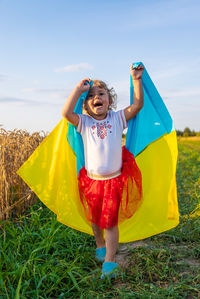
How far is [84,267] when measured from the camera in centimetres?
266

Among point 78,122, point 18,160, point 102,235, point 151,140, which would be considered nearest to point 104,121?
point 78,122

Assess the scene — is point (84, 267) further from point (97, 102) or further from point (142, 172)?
point (97, 102)

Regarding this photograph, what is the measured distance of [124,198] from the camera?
2.70 m

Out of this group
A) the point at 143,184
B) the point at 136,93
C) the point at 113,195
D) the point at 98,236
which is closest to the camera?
the point at 113,195

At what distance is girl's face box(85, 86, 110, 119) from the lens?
263 cm

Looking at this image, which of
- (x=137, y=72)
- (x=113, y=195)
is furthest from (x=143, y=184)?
(x=137, y=72)

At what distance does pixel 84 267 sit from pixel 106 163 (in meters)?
0.92

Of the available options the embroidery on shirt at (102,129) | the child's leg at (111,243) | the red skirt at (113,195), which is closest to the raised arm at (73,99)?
the embroidery on shirt at (102,129)

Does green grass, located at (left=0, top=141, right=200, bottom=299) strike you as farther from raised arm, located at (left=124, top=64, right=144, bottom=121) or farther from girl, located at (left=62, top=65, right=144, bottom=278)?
raised arm, located at (left=124, top=64, right=144, bottom=121)

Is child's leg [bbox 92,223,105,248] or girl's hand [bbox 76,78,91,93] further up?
girl's hand [bbox 76,78,91,93]

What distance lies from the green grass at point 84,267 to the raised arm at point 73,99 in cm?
119

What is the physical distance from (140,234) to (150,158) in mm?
751

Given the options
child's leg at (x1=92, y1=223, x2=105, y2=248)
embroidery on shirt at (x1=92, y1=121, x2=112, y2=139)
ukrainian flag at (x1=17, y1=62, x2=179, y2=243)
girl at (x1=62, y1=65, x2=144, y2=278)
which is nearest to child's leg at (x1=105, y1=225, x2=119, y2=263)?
girl at (x1=62, y1=65, x2=144, y2=278)

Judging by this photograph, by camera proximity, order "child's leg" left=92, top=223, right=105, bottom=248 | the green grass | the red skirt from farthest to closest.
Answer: "child's leg" left=92, top=223, right=105, bottom=248 → the red skirt → the green grass
